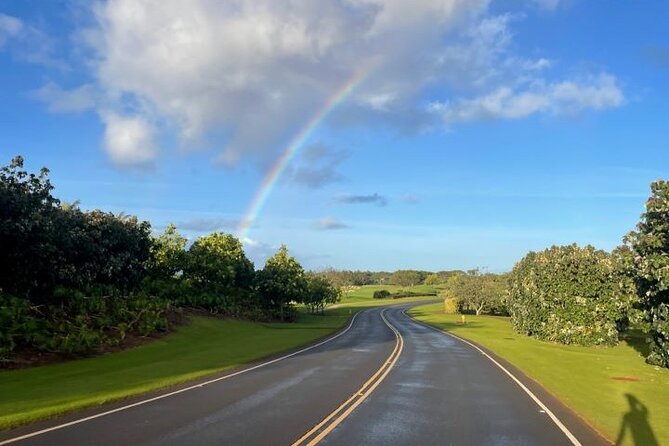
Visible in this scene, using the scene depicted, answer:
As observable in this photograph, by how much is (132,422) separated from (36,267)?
2082 centimetres

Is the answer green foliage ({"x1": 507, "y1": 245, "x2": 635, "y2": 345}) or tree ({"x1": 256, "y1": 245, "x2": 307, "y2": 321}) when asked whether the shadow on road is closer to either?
green foliage ({"x1": 507, "y1": 245, "x2": 635, "y2": 345})

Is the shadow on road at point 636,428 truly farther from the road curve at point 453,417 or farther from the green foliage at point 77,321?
the green foliage at point 77,321

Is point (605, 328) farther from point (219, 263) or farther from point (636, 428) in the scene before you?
point (219, 263)

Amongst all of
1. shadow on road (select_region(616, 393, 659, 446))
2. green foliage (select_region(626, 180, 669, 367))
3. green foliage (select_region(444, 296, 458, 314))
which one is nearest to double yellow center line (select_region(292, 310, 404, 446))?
shadow on road (select_region(616, 393, 659, 446))

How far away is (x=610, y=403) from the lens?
1558 cm

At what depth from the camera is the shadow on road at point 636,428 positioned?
36.1ft

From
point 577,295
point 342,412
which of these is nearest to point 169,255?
point 577,295

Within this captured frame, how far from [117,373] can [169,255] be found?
141 feet

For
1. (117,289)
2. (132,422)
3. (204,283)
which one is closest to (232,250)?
(204,283)

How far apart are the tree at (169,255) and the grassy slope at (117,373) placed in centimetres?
2398

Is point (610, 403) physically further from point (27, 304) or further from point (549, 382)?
point (27, 304)

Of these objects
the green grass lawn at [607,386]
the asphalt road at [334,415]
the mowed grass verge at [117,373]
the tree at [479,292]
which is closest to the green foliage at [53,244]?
the mowed grass verge at [117,373]

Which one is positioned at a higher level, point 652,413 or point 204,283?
point 204,283

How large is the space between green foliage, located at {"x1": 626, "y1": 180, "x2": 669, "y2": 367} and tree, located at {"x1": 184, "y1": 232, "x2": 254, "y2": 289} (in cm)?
4616
